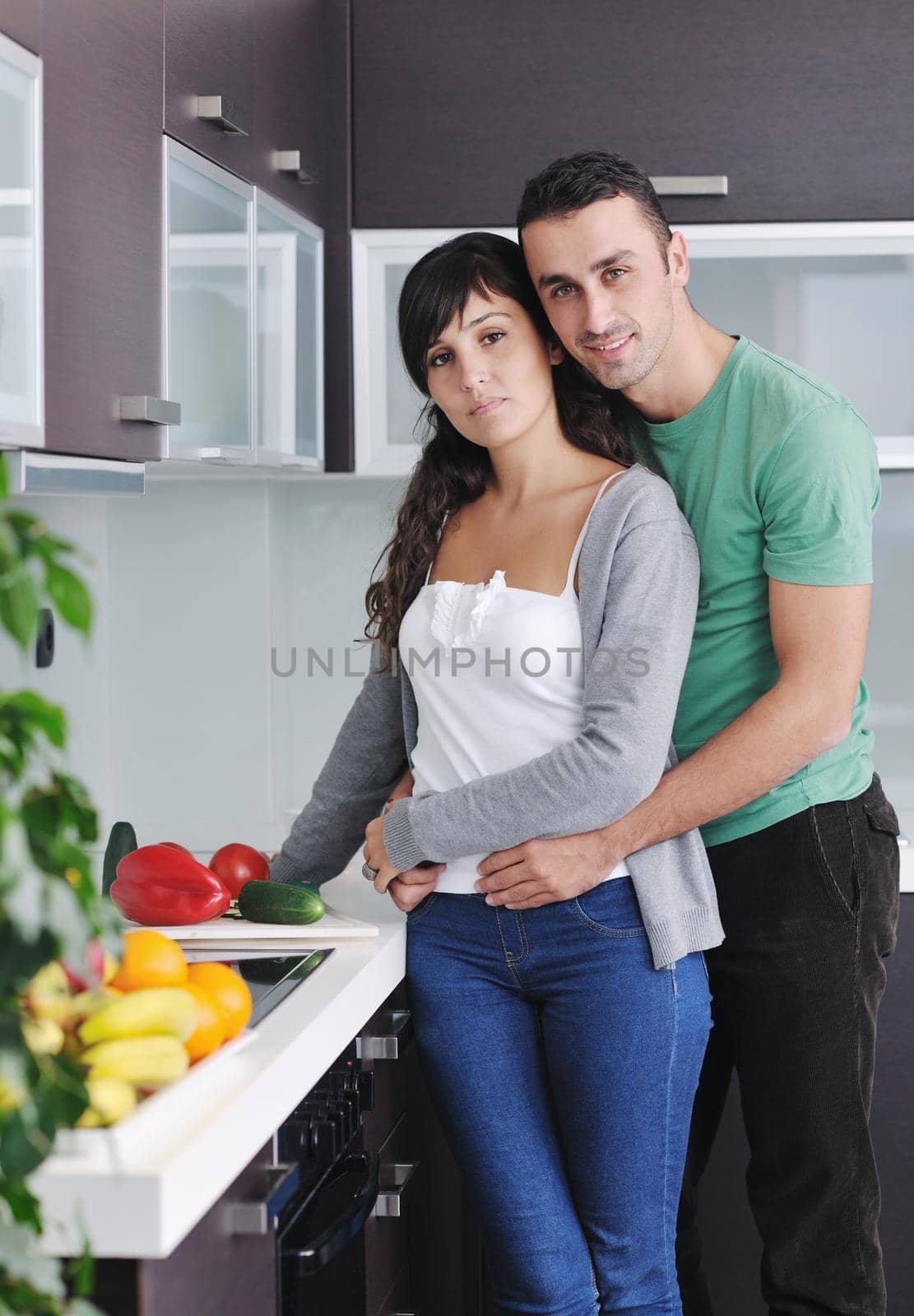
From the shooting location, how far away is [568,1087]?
1.44 meters

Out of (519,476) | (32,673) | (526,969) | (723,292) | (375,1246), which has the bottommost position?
(375,1246)

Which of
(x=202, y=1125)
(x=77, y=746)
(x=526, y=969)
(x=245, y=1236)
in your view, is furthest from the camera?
(x=77, y=746)

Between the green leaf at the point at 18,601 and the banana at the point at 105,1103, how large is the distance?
14.5 inches

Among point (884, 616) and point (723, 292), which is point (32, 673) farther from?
point (884, 616)

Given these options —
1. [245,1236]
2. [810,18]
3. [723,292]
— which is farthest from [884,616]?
[245,1236]

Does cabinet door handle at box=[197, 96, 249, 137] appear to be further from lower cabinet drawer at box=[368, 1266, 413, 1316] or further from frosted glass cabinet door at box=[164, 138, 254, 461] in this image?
lower cabinet drawer at box=[368, 1266, 413, 1316]

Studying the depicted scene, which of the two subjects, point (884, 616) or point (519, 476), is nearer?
point (519, 476)

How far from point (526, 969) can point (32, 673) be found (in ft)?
3.29

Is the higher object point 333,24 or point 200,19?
point 333,24

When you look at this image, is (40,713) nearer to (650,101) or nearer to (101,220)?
(101,220)

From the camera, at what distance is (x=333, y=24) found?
225 cm

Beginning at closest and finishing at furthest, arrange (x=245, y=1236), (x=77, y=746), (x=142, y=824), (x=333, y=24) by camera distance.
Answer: (x=245, y=1236)
(x=333, y=24)
(x=77, y=746)
(x=142, y=824)

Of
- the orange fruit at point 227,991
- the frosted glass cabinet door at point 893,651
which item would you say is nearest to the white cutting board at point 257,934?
the orange fruit at point 227,991

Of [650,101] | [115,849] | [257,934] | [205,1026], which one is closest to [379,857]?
[257,934]
